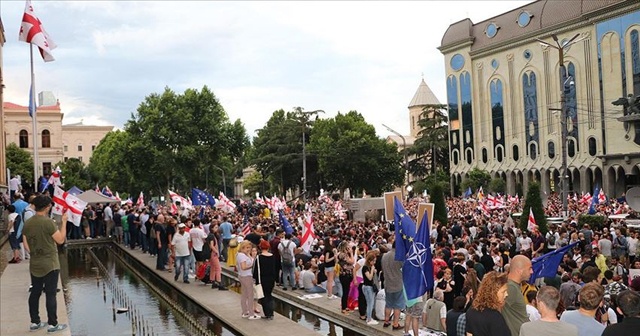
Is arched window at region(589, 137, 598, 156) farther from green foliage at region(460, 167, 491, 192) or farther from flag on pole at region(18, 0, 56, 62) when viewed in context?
flag on pole at region(18, 0, 56, 62)

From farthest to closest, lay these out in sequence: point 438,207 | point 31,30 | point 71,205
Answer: point 438,207 → point 31,30 → point 71,205

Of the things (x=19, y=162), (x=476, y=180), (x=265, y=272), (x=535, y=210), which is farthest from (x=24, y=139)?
(x=265, y=272)

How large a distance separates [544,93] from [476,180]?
1121 cm

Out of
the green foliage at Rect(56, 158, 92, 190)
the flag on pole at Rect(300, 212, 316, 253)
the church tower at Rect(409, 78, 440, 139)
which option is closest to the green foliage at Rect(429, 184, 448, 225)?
the flag on pole at Rect(300, 212, 316, 253)

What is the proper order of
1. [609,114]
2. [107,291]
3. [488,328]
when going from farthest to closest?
[609,114] → [107,291] → [488,328]

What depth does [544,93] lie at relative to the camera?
234 feet

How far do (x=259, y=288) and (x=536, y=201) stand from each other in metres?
16.7

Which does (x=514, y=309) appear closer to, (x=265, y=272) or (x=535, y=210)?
(x=265, y=272)

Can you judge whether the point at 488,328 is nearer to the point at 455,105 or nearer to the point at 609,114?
the point at 609,114

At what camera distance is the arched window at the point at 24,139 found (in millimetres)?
93994

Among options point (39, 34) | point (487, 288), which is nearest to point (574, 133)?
point (39, 34)

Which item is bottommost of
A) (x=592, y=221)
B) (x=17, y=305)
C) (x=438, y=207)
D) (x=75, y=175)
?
(x=17, y=305)

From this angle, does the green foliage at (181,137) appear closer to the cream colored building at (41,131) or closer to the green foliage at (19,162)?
the green foliage at (19,162)

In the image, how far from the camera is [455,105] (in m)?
83.1
